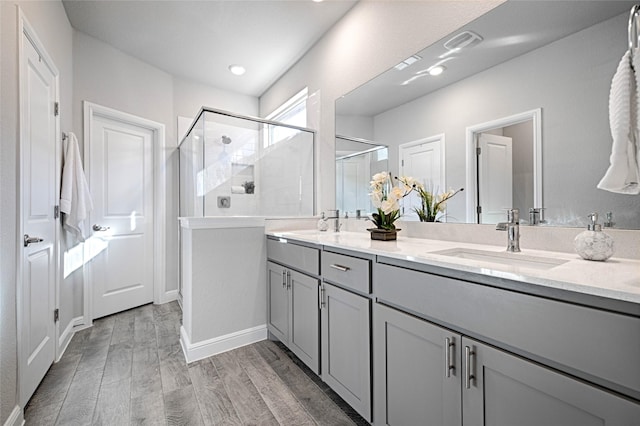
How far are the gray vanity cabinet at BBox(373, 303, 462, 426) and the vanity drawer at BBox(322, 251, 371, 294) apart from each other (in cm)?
13

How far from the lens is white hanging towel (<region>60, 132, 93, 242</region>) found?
7.34 feet

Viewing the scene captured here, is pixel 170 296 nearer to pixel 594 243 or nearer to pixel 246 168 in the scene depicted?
pixel 246 168

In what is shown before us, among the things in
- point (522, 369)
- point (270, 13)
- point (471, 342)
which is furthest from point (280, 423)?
point (270, 13)

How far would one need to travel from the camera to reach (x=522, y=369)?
82 centimetres

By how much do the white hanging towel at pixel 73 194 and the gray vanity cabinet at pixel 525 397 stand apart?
281cm

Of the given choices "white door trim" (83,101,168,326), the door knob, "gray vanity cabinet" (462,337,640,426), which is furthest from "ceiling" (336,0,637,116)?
"white door trim" (83,101,168,326)

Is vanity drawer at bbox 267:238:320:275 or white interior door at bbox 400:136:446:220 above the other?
white interior door at bbox 400:136:446:220

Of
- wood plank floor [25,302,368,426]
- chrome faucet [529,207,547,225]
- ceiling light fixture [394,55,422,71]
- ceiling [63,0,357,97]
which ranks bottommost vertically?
wood plank floor [25,302,368,426]

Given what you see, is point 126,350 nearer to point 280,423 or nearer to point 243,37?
point 280,423

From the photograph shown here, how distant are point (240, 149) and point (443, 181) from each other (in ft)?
5.85

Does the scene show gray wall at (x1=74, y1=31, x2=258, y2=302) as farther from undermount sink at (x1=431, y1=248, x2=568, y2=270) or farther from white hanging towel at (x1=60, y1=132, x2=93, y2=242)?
undermount sink at (x1=431, y1=248, x2=568, y2=270)

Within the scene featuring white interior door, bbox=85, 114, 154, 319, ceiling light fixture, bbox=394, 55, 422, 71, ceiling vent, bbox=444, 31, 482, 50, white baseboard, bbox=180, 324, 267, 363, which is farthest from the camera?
white interior door, bbox=85, 114, 154, 319

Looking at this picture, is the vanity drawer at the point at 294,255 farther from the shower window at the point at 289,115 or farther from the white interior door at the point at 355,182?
the shower window at the point at 289,115

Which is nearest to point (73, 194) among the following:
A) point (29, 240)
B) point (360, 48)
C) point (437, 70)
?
point (29, 240)
